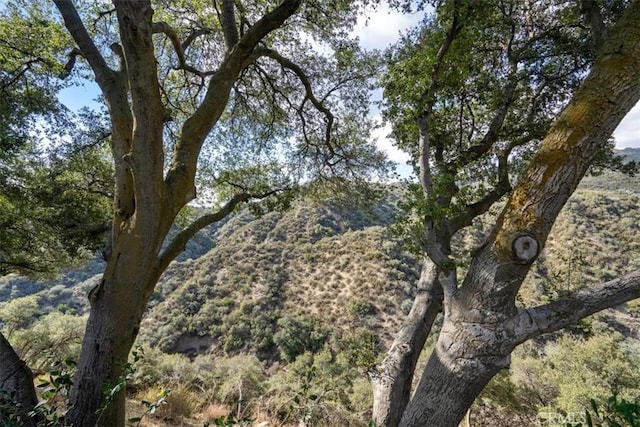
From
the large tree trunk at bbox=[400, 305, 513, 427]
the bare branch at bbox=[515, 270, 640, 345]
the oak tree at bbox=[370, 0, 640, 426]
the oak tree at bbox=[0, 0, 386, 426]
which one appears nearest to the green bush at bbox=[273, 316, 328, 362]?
the oak tree at bbox=[0, 0, 386, 426]

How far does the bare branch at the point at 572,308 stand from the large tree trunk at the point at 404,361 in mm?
1635

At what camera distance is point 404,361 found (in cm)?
342

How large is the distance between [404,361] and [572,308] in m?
1.84

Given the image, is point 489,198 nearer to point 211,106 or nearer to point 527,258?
point 527,258

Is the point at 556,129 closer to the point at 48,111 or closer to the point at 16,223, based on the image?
the point at 48,111

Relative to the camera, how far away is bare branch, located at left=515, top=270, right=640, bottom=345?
78.4 inches

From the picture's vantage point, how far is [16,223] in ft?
24.0

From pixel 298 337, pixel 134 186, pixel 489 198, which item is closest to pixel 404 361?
pixel 489 198

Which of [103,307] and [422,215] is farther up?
[422,215]

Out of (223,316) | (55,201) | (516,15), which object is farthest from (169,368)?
(223,316)

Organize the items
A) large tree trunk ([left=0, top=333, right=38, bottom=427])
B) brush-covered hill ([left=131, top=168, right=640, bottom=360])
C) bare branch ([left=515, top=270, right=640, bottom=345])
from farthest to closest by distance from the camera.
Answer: brush-covered hill ([left=131, top=168, right=640, bottom=360]), large tree trunk ([left=0, top=333, right=38, bottom=427]), bare branch ([left=515, top=270, right=640, bottom=345])

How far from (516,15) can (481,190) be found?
2.73 meters

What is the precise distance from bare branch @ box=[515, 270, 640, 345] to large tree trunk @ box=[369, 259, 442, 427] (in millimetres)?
1635

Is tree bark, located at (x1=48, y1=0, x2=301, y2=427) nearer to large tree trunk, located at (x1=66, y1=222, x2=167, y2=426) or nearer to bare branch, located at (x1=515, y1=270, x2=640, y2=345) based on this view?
large tree trunk, located at (x1=66, y1=222, x2=167, y2=426)
